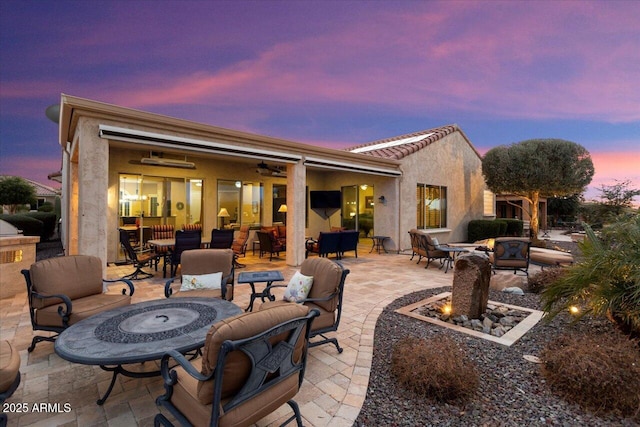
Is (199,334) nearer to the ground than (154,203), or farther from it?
nearer to the ground

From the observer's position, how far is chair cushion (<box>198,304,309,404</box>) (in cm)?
146

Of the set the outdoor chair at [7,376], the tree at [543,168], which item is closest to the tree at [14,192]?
the outdoor chair at [7,376]

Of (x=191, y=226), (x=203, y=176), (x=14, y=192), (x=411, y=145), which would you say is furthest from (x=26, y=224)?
(x=411, y=145)

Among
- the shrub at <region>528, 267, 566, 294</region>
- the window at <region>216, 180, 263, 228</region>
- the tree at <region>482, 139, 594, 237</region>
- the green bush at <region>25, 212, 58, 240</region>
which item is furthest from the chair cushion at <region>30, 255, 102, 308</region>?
the tree at <region>482, 139, 594, 237</region>

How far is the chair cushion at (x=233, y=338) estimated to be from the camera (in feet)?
4.78

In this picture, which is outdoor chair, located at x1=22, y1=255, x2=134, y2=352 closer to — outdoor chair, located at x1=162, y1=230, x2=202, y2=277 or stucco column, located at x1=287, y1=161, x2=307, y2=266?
outdoor chair, located at x1=162, y1=230, x2=202, y2=277

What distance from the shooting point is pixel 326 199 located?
12539mm

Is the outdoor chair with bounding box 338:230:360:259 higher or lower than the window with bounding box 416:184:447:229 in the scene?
lower

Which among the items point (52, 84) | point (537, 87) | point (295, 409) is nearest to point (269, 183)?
point (295, 409)

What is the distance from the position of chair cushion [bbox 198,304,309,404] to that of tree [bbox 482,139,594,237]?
15.8 metres

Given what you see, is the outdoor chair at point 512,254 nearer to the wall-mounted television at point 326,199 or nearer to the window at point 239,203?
the wall-mounted television at point 326,199

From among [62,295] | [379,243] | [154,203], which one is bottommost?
[379,243]

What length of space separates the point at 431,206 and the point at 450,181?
1990mm

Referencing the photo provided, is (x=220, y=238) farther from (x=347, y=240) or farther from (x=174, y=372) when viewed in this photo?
(x=174, y=372)
